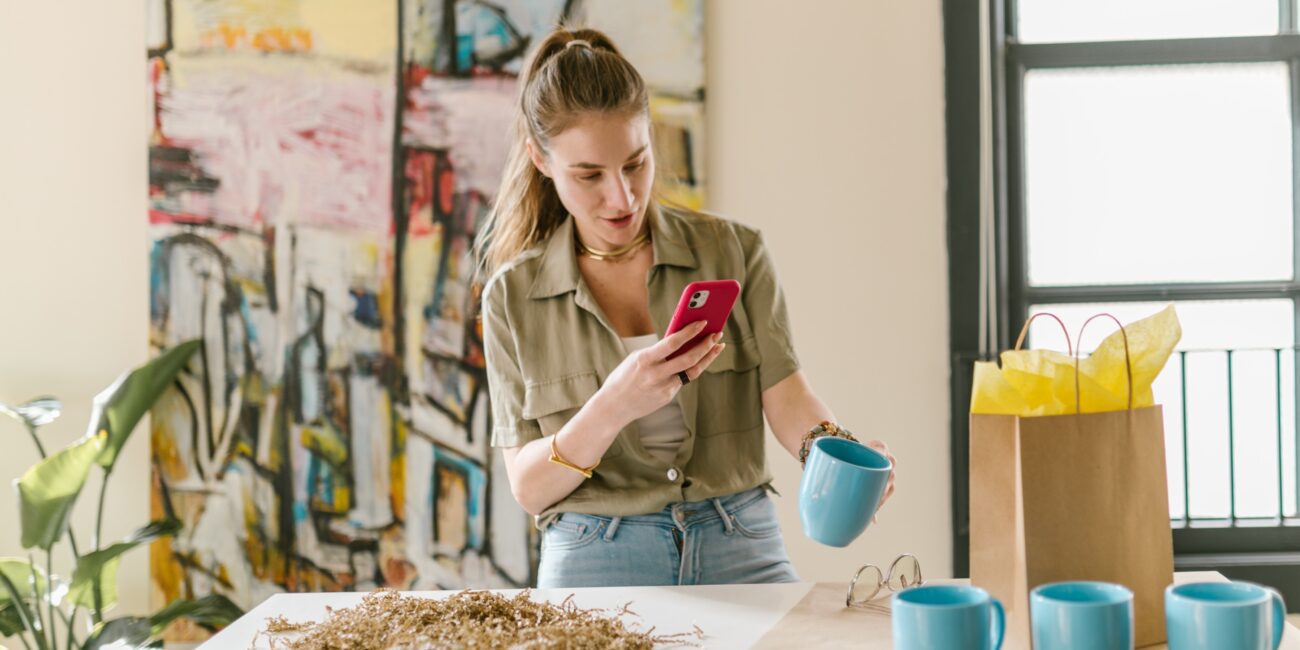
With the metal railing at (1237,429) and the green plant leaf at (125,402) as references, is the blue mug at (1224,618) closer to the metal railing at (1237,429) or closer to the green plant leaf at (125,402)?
the metal railing at (1237,429)

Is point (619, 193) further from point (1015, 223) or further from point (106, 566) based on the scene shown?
point (106, 566)

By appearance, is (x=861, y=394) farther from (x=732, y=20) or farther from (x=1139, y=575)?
(x=1139, y=575)

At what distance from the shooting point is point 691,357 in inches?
55.3

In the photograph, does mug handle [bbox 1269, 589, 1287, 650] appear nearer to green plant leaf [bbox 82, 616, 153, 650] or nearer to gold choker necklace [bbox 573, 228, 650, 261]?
gold choker necklace [bbox 573, 228, 650, 261]

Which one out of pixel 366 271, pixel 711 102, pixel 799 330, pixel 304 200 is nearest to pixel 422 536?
pixel 366 271

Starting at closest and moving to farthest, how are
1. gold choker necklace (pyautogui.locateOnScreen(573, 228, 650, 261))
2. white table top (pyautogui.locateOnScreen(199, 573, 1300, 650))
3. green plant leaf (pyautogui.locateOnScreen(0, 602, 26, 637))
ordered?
1. white table top (pyautogui.locateOnScreen(199, 573, 1300, 650))
2. gold choker necklace (pyautogui.locateOnScreen(573, 228, 650, 261))
3. green plant leaf (pyautogui.locateOnScreen(0, 602, 26, 637))

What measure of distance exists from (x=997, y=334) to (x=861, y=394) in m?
0.34

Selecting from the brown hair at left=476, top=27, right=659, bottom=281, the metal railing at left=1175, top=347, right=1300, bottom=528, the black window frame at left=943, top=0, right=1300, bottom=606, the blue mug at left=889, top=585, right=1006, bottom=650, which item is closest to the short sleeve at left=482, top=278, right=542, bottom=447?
the brown hair at left=476, top=27, right=659, bottom=281

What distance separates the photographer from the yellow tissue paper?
3.38ft

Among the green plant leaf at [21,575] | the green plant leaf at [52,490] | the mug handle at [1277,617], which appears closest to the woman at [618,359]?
the mug handle at [1277,617]

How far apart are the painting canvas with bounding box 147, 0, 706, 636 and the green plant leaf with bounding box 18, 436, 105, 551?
0.29 meters

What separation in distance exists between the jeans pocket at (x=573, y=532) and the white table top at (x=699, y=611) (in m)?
0.26

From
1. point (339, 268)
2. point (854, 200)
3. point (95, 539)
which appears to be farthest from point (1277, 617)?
point (95, 539)

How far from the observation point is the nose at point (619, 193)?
64.1 inches
